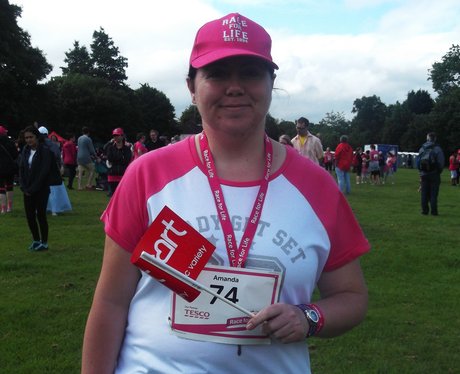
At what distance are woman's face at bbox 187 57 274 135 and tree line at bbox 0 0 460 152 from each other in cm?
2845

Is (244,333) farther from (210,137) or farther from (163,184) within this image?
(210,137)

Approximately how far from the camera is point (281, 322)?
5.69ft

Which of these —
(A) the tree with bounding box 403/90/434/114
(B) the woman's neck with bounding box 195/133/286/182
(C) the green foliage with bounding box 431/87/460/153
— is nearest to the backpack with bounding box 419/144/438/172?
(B) the woman's neck with bounding box 195/133/286/182

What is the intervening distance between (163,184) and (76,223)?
10.4 metres

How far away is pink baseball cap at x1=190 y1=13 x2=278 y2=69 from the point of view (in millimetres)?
1903

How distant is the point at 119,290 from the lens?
1872mm

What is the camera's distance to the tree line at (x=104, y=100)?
48.4 metres

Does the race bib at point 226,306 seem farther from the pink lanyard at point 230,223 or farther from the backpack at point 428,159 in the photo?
the backpack at point 428,159

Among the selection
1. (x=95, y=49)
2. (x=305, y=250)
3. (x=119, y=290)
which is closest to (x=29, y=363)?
(x=119, y=290)

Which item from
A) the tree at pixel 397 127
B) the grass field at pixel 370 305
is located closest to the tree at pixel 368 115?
the tree at pixel 397 127

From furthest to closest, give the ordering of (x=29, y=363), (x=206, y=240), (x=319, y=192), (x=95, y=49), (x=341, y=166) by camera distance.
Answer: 1. (x=95, y=49)
2. (x=341, y=166)
3. (x=29, y=363)
4. (x=319, y=192)
5. (x=206, y=240)

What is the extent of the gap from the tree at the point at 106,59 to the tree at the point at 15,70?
34.4 metres

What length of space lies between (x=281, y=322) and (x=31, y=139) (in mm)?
7830

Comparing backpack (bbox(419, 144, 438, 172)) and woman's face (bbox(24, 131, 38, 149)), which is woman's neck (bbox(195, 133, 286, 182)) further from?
backpack (bbox(419, 144, 438, 172))
